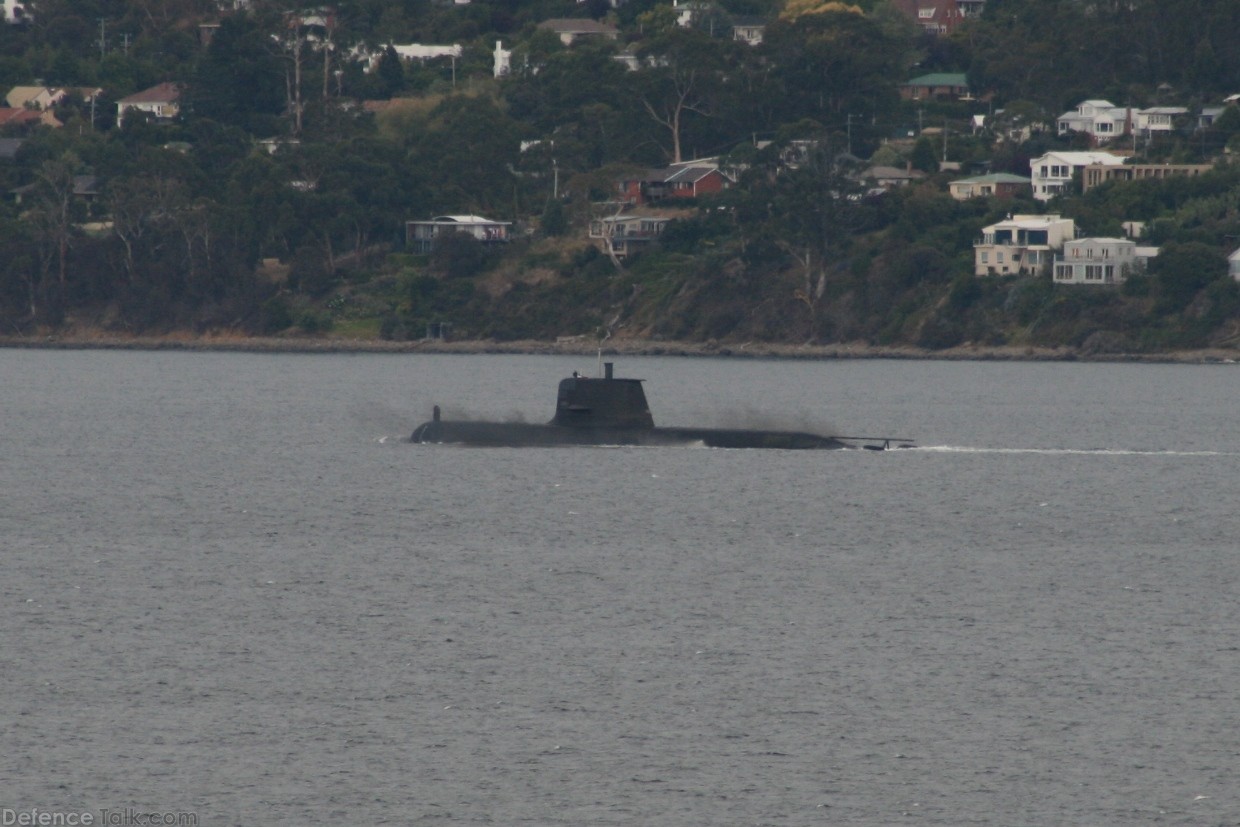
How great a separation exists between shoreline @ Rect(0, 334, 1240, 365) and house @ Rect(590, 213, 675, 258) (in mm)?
8892

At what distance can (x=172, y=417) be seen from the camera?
300 ft

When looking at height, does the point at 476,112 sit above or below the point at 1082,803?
above

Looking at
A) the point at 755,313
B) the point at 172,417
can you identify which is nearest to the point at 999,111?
the point at 755,313

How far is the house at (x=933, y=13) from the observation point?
641 feet

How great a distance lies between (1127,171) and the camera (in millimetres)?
138875

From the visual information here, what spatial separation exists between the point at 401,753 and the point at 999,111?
5233 inches

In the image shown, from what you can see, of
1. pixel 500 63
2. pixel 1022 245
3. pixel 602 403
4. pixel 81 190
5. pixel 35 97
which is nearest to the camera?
pixel 602 403

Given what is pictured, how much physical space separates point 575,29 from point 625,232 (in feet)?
178

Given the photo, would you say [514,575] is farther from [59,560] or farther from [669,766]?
[669,766]

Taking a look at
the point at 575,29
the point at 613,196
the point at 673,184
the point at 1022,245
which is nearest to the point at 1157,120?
the point at 1022,245

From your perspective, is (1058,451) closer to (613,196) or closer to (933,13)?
(613,196)

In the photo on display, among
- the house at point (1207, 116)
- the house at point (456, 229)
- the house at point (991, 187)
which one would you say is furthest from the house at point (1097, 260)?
the house at point (456, 229)

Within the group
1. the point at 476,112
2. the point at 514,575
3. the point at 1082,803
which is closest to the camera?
the point at 1082,803

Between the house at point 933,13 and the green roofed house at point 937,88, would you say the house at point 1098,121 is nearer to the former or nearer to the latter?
the green roofed house at point 937,88
